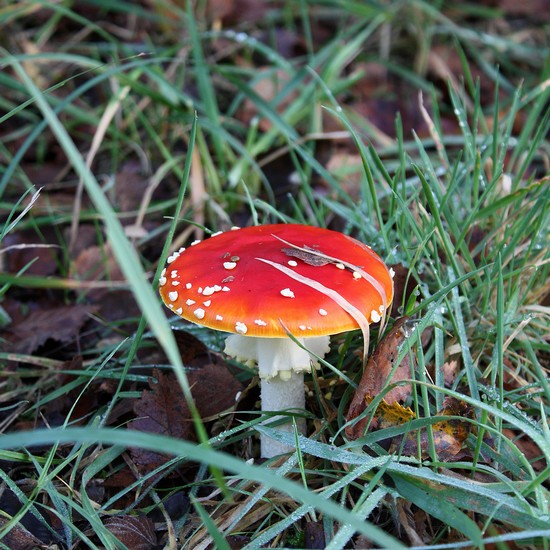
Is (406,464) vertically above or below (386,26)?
below

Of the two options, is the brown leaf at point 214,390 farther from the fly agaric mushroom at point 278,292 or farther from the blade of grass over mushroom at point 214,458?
the blade of grass over mushroom at point 214,458

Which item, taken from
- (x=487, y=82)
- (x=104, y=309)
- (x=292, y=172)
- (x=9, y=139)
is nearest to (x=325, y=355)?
(x=104, y=309)

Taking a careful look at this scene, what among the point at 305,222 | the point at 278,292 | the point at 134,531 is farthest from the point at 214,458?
the point at 305,222

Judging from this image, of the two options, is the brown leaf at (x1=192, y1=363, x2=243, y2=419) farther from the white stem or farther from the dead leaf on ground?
the white stem

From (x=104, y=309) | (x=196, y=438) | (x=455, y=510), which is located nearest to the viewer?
(x=455, y=510)

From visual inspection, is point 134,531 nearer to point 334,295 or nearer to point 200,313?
point 200,313

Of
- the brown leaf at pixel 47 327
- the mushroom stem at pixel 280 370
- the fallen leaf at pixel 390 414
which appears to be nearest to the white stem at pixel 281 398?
the mushroom stem at pixel 280 370

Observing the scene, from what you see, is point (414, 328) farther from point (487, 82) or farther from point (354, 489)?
point (487, 82)

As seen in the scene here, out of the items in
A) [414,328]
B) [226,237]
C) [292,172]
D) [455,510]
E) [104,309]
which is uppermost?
[226,237]
